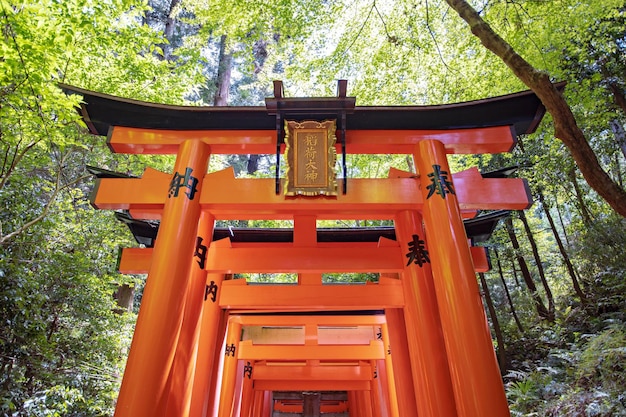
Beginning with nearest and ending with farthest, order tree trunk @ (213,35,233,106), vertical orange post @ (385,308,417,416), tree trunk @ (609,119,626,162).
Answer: vertical orange post @ (385,308,417,416), tree trunk @ (609,119,626,162), tree trunk @ (213,35,233,106)

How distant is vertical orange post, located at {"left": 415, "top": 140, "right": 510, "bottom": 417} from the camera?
3.31 m

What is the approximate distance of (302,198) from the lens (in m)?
4.27

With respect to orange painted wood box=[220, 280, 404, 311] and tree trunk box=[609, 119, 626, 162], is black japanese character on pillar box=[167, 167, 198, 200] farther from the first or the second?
tree trunk box=[609, 119, 626, 162]

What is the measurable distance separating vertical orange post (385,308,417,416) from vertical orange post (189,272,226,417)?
2965mm

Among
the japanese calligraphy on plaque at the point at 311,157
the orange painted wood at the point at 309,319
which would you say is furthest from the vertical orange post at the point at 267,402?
the japanese calligraphy on plaque at the point at 311,157

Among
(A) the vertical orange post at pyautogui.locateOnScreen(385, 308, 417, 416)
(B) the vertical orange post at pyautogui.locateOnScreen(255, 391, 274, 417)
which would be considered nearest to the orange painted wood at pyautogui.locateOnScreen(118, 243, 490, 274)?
(A) the vertical orange post at pyautogui.locateOnScreen(385, 308, 417, 416)

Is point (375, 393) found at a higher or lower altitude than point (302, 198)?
lower

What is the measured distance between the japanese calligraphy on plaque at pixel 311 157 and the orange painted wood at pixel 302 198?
0.14m

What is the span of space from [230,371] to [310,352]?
6.32 feet

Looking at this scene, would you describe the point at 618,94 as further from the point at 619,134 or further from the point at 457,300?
the point at 457,300

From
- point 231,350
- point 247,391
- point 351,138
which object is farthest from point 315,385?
point 351,138

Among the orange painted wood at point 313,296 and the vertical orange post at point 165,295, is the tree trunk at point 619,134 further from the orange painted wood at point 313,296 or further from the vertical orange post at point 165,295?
the vertical orange post at point 165,295

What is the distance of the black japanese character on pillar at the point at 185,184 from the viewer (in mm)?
4238

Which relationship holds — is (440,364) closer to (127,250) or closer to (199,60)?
(127,250)
